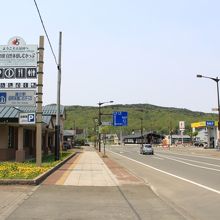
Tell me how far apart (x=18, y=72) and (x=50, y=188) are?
11.2 metres

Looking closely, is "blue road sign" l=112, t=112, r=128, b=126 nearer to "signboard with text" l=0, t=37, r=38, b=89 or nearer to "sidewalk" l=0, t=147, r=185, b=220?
"signboard with text" l=0, t=37, r=38, b=89

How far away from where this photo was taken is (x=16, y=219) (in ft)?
31.8

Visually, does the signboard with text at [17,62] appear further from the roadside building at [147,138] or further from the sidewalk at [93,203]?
the roadside building at [147,138]

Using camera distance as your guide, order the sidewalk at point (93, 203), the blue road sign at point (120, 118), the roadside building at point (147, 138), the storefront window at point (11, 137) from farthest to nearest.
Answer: the roadside building at point (147, 138)
the blue road sign at point (120, 118)
the storefront window at point (11, 137)
the sidewalk at point (93, 203)

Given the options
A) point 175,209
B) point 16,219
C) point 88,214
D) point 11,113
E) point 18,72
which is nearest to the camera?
point 16,219

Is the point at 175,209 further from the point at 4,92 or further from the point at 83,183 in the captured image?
the point at 4,92

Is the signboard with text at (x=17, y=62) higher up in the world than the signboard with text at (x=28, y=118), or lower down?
higher up

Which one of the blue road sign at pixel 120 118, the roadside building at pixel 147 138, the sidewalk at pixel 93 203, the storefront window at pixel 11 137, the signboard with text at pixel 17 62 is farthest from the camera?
the roadside building at pixel 147 138

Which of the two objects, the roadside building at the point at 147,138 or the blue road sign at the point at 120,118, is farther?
→ the roadside building at the point at 147,138

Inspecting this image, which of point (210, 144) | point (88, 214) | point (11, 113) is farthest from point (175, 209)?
point (210, 144)

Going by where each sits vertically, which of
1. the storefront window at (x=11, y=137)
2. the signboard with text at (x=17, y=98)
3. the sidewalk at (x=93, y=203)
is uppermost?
the signboard with text at (x=17, y=98)

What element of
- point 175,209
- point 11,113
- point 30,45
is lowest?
point 175,209

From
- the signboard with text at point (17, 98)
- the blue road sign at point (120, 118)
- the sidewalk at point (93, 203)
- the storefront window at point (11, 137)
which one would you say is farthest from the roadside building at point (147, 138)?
the sidewalk at point (93, 203)

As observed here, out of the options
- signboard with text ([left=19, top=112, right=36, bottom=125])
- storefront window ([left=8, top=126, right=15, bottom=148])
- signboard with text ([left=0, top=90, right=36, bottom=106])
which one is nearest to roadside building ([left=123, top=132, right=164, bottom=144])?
storefront window ([left=8, top=126, right=15, bottom=148])
